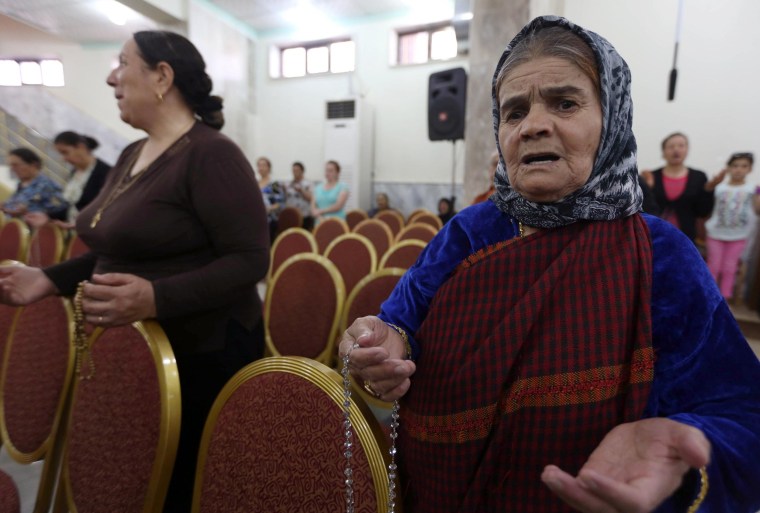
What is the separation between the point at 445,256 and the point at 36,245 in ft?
10.5

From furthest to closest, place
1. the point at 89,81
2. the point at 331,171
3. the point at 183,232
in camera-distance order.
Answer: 1. the point at 89,81
2. the point at 331,171
3. the point at 183,232

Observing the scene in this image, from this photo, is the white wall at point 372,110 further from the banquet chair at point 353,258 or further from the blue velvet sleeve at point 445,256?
the blue velvet sleeve at point 445,256

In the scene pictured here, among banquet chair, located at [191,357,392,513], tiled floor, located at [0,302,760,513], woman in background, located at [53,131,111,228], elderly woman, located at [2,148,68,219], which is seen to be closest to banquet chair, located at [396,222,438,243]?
tiled floor, located at [0,302,760,513]

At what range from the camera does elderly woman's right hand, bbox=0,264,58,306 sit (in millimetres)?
1113

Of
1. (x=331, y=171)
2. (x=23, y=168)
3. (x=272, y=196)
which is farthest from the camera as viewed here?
(x=272, y=196)

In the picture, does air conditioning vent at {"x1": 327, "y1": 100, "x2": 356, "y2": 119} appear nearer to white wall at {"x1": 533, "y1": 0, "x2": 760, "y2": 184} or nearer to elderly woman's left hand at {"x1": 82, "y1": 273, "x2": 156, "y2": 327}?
white wall at {"x1": 533, "y1": 0, "x2": 760, "y2": 184}

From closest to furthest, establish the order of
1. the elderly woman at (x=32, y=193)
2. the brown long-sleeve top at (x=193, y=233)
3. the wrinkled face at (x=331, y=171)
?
the brown long-sleeve top at (x=193, y=233) < the elderly woman at (x=32, y=193) < the wrinkled face at (x=331, y=171)

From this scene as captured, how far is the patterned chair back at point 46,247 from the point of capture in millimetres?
2754

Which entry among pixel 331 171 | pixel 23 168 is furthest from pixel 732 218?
pixel 23 168

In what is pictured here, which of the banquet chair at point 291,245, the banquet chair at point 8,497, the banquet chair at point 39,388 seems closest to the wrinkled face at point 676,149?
the banquet chair at point 291,245

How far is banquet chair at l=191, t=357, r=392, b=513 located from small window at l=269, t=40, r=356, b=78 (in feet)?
26.1

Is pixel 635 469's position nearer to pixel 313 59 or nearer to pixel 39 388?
pixel 39 388

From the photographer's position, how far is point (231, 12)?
7340mm

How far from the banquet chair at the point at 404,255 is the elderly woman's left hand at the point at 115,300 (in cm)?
132
